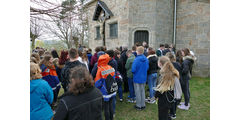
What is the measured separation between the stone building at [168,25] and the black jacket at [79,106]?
8288 millimetres

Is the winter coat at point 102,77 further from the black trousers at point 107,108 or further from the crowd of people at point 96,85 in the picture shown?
the black trousers at point 107,108

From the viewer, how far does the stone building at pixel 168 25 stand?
907 cm

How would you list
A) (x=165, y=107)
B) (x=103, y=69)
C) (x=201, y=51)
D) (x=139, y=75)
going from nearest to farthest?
(x=165, y=107) → (x=103, y=69) → (x=139, y=75) → (x=201, y=51)

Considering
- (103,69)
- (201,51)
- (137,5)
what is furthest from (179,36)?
(103,69)

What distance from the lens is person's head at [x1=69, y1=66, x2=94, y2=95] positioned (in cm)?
172

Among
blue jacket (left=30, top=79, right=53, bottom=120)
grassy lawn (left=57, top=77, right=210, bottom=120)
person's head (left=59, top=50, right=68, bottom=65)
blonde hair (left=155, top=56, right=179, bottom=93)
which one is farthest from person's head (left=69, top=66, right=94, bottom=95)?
person's head (left=59, top=50, right=68, bottom=65)

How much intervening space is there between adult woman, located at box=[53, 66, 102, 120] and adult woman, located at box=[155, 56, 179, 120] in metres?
1.43

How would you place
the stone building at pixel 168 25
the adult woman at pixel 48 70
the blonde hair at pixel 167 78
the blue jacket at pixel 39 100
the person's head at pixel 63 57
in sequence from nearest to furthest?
1. the blue jacket at pixel 39 100
2. the blonde hair at pixel 167 78
3. the adult woman at pixel 48 70
4. the person's head at pixel 63 57
5. the stone building at pixel 168 25

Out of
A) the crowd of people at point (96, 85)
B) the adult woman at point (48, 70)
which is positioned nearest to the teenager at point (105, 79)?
the crowd of people at point (96, 85)

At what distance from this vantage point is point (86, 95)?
1.80m

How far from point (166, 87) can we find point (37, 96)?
221 cm

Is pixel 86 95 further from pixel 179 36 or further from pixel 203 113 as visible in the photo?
pixel 179 36

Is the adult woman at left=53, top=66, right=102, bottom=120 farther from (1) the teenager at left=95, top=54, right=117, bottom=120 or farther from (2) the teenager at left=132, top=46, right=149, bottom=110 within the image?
(2) the teenager at left=132, top=46, right=149, bottom=110

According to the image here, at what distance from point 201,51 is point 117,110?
24.2 ft
